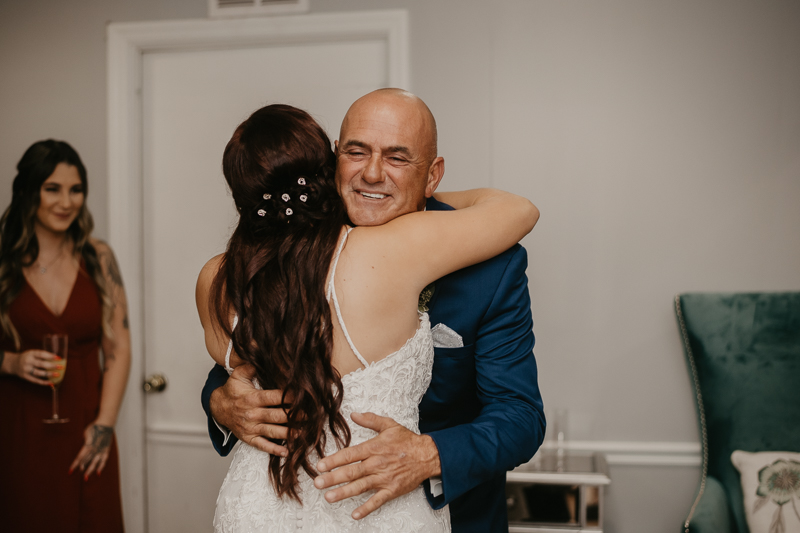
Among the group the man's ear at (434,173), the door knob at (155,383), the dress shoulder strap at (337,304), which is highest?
the man's ear at (434,173)

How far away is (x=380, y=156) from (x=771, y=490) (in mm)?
2046

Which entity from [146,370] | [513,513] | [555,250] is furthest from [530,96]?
[146,370]

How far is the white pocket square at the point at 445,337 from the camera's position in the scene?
1.35 m

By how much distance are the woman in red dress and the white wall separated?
1550 millimetres

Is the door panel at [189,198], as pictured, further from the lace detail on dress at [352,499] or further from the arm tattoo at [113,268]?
the lace detail on dress at [352,499]

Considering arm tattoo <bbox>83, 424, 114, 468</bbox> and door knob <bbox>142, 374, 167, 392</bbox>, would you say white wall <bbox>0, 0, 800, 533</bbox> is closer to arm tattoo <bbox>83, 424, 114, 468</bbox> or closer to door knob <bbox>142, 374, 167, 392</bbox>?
door knob <bbox>142, 374, 167, 392</bbox>

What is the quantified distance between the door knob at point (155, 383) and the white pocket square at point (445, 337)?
6.38 feet

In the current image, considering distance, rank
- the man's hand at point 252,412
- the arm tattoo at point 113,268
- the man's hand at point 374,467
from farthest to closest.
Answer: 1. the arm tattoo at point 113,268
2. the man's hand at point 252,412
3. the man's hand at point 374,467

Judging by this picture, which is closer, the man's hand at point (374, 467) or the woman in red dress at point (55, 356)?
the man's hand at point (374, 467)

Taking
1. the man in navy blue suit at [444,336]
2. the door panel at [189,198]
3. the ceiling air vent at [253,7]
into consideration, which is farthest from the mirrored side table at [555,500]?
the ceiling air vent at [253,7]

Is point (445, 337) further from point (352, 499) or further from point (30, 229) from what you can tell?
point (30, 229)

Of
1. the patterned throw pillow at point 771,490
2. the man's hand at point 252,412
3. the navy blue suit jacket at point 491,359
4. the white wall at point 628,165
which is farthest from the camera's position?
the white wall at point 628,165

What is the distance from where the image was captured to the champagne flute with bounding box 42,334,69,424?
7.68ft

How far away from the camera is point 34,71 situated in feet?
9.18
